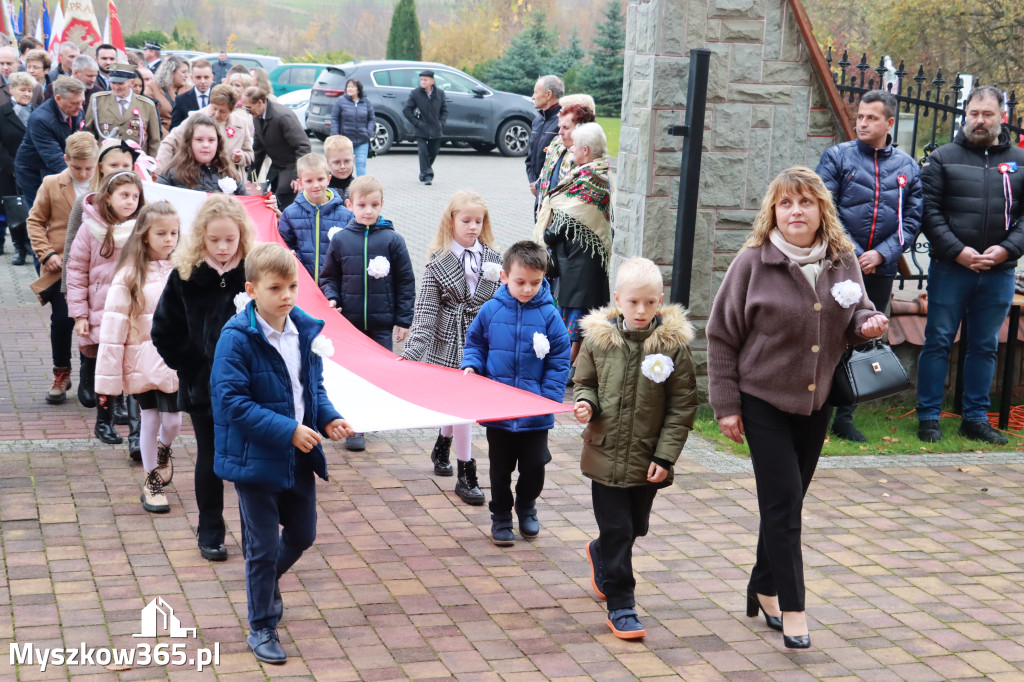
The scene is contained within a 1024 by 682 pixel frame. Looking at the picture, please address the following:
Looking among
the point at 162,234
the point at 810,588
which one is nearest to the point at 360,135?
the point at 162,234

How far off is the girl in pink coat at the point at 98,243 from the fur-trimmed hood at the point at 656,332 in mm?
3330

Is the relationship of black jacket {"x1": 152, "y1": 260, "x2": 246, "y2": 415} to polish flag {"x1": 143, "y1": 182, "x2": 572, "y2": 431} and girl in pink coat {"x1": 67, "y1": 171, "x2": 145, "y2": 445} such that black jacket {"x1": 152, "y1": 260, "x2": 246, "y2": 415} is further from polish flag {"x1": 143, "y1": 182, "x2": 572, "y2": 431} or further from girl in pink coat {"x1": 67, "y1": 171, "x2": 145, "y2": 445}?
girl in pink coat {"x1": 67, "y1": 171, "x2": 145, "y2": 445}

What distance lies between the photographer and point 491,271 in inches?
273

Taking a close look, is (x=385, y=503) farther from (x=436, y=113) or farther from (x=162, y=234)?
(x=436, y=113)

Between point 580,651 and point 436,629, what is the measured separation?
25.4 inches

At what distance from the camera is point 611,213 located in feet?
29.5

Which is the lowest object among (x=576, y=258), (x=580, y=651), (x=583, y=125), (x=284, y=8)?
(x=580, y=651)

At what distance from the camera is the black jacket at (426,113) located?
22.1 metres

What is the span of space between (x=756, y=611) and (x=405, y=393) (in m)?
1.98

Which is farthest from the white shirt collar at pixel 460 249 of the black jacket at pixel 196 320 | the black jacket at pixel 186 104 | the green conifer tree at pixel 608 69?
the green conifer tree at pixel 608 69

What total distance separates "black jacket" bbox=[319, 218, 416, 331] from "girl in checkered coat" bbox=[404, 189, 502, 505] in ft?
1.79

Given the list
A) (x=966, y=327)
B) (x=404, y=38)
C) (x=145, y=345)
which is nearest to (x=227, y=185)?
(x=145, y=345)

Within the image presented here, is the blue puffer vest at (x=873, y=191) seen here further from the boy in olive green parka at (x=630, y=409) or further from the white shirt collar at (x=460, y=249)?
the boy in olive green parka at (x=630, y=409)

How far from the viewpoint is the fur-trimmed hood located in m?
5.07
